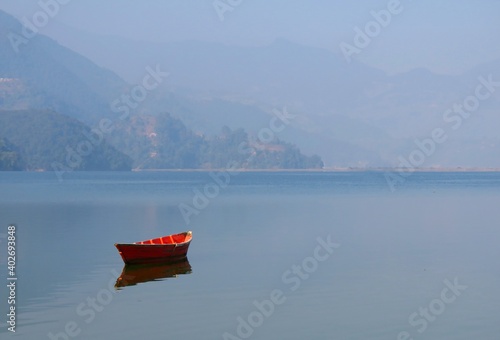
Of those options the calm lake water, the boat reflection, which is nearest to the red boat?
the boat reflection

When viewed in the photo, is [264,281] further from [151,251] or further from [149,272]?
[151,251]

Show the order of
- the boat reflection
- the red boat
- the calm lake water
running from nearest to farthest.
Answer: the calm lake water, the boat reflection, the red boat

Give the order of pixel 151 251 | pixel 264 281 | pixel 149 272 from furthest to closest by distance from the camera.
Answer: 1. pixel 151 251
2. pixel 149 272
3. pixel 264 281

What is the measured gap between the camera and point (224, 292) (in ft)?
121

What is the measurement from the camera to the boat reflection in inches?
1577

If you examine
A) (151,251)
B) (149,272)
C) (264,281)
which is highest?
(151,251)

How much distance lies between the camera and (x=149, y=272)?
141 feet

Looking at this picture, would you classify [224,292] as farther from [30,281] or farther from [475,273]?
[475,273]

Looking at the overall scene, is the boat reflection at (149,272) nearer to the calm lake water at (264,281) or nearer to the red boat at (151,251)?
the calm lake water at (264,281)

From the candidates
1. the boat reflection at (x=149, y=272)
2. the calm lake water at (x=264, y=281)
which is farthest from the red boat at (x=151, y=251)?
the calm lake water at (x=264, y=281)

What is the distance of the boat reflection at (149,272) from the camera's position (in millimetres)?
40062

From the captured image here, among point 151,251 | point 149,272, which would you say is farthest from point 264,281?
point 151,251

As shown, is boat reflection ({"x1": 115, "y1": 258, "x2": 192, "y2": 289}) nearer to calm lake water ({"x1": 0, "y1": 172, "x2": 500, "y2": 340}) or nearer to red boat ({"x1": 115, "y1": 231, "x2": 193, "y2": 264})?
calm lake water ({"x1": 0, "y1": 172, "x2": 500, "y2": 340})

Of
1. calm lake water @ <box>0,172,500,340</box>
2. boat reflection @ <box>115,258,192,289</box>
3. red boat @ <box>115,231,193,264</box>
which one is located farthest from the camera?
red boat @ <box>115,231,193,264</box>
